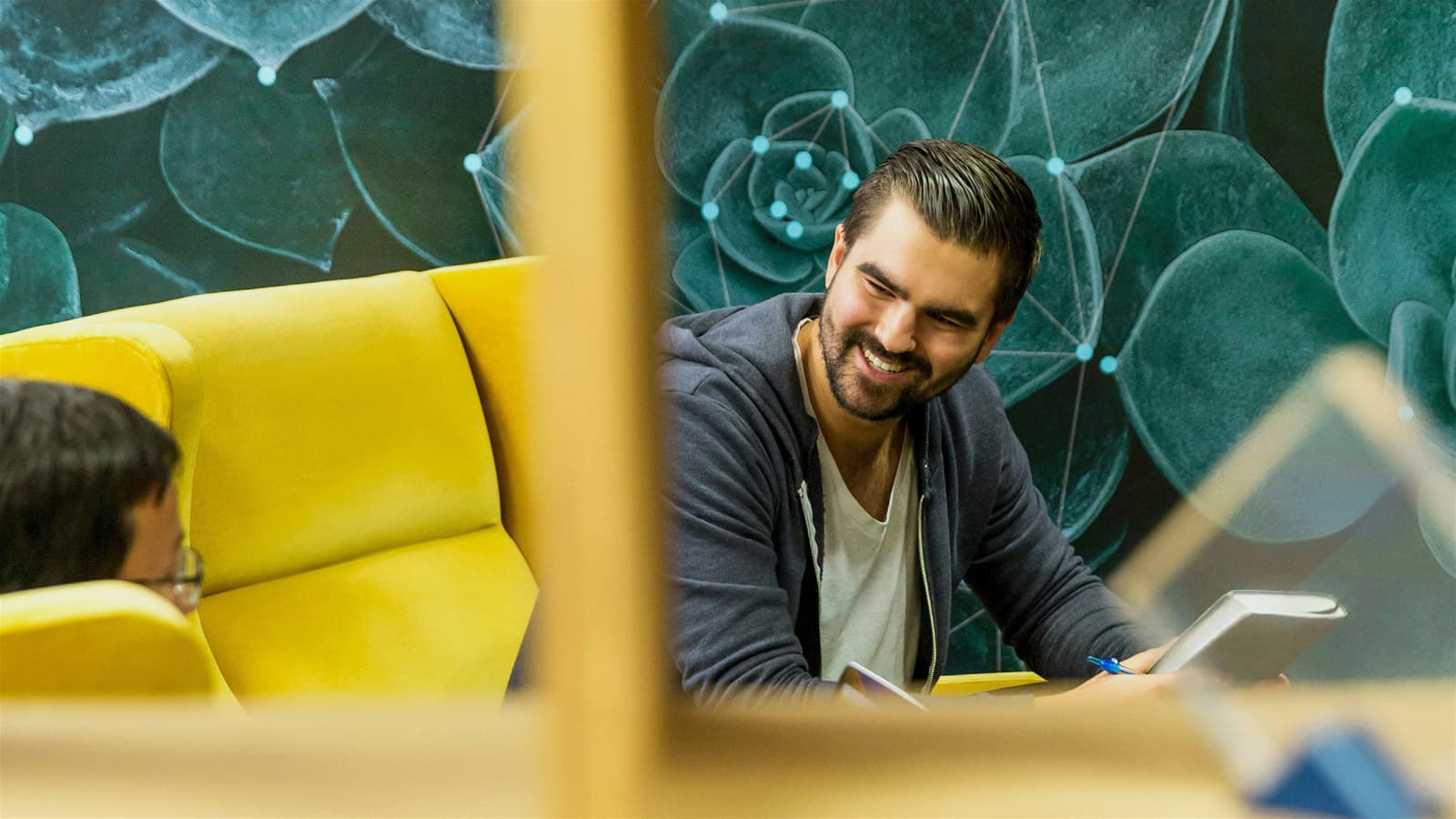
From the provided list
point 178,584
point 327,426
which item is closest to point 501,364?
point 327,426

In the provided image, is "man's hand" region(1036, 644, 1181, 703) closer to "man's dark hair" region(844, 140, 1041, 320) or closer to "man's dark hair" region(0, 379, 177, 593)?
"man's dark hair" region(844, 140, 1041, 320)

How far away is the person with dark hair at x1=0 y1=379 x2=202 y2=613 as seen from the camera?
65cm

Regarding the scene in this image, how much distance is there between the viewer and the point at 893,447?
3.67ft

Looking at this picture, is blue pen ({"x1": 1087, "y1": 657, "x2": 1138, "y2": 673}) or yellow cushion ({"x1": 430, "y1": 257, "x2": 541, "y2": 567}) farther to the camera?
yellow cushion ({"x1": 430, "y1": 257, "x2": 541, "y2": 567})

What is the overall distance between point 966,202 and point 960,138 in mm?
814

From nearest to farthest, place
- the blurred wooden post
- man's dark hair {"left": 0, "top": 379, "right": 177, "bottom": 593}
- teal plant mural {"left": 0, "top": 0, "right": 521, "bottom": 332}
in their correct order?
the blurred wooden post → man's dark hair {"left": 0, "top": 379, "right": 177, "bottom": 593} → teal plant mural {"left": 0, "top": 0, "right": 521, "bottom": 332}

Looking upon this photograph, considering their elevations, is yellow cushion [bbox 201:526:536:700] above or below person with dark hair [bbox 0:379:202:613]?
below

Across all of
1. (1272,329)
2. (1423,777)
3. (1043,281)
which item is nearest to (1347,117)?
(1272,329)

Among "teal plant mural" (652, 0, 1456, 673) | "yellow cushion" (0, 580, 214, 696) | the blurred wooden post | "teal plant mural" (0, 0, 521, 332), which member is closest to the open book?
"yellow cushion" (0, 580, 214, 696)

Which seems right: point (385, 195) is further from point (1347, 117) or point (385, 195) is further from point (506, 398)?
point (1347, 117)

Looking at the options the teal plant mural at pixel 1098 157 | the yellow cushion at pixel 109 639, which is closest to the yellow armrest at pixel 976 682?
the teal plant mural at pixel 1098 157

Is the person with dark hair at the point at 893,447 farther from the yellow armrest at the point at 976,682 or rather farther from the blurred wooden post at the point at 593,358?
the blurred wooden post at the point at 593,358

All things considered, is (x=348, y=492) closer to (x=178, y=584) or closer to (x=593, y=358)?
(x=178, y=584)

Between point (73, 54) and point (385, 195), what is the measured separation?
433 millimetres
